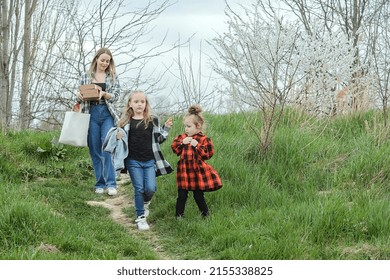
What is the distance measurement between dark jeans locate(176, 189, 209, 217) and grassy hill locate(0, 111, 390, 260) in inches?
3.8

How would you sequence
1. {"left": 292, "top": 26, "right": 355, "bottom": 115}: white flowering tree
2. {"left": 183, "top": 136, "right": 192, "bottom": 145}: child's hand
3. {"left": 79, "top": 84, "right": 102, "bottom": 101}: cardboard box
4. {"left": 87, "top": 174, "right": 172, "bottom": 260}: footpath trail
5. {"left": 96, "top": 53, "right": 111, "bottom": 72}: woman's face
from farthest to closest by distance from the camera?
{"left": 292, "top": 26, "right": 355, "bottom": 115}: white flowering tree
{"left": 96, "top": 53, "right": 111, "bottom": 72}: woman's face
{"left": 79, "top": 84, "right": 102, "bottom": 101}: cardboard box
{"left": 183, "top": 136, "right": 192, "bottom": 145}: child's hand
{"left": 87, "top": 174, "right": 172, "bottom": 260}: footpath trail

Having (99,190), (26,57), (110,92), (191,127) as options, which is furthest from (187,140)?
(26,57)

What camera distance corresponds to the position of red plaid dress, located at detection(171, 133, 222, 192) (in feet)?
18.9

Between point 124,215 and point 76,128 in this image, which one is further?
point 76,128

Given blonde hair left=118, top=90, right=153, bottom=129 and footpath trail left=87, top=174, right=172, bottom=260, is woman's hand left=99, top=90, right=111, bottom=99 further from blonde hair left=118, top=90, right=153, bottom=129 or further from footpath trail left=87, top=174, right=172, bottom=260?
footpath trail left=87, top=174, right=172, bottom=260

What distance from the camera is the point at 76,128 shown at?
6.79 metres

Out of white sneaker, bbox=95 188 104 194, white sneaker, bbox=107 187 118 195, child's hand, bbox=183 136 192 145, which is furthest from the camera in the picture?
white sneaker, bbox=95 188 104 194

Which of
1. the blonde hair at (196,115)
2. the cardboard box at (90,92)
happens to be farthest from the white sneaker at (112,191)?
the blonde hair at (196,115)

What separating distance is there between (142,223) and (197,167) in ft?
2.89

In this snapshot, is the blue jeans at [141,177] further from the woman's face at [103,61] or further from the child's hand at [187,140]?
the woman's face at [103,61]

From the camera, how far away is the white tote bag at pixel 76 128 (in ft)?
22.2

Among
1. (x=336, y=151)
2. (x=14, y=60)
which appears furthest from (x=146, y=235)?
(x=14, y=60)

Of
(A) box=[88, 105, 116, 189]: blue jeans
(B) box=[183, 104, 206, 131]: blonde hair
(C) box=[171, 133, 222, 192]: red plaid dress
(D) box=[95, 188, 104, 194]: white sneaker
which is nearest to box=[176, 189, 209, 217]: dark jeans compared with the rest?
(C) box=[171, 133, 222, 192]: red plaid dress

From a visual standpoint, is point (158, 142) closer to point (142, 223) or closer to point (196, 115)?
point (196, 115)
